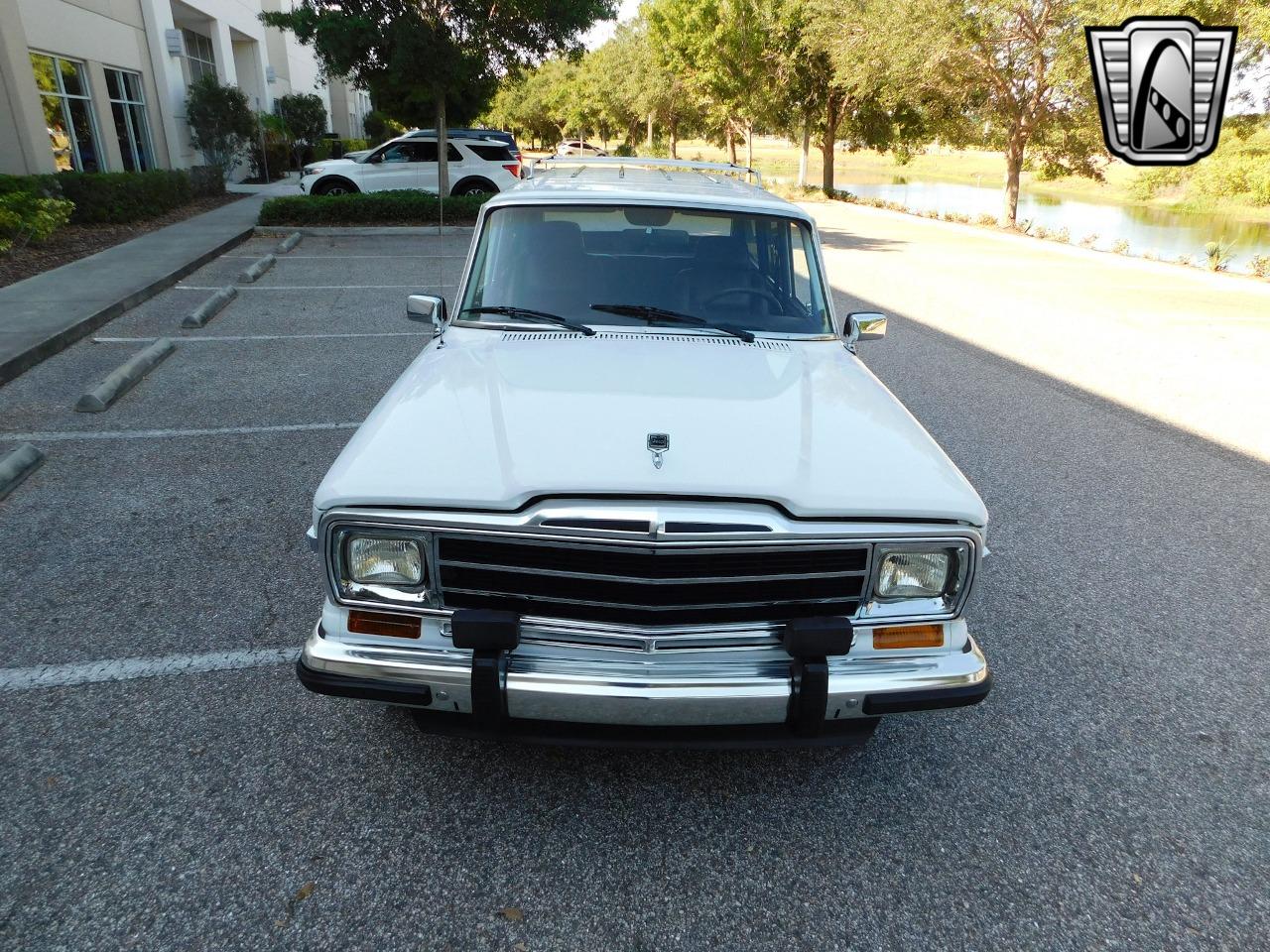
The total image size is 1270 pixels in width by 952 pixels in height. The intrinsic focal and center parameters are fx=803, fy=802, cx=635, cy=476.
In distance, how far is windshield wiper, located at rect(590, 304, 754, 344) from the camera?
11.0 feet

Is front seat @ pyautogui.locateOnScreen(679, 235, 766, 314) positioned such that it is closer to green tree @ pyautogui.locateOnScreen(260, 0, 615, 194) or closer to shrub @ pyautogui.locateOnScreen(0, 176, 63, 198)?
green tree @ pyautogui.locateOnScreen(260, 0, 615, 194)

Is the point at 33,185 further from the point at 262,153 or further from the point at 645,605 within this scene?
the point at 645,605

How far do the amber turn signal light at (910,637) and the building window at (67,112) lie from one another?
18179 mm

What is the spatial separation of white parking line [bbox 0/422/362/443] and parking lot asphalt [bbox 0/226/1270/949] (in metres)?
1.08

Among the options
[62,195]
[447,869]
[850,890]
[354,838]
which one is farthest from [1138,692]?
[62,195]

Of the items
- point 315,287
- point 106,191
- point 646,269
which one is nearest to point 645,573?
point 646,269

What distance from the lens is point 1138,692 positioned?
3225 mm

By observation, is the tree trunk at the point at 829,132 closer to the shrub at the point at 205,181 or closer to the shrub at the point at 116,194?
the shrub at the point at 205,181

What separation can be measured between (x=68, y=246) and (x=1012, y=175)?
890 inches

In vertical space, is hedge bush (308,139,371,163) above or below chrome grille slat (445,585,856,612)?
above

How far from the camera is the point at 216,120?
21438 mm

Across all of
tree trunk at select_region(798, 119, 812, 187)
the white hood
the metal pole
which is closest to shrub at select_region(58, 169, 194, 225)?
the metal pole

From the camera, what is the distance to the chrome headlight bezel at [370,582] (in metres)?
2.25

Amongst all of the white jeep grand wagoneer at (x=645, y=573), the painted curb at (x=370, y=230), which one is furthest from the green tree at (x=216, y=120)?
the white jeep grand wagoneer at (x=645, y=573)
